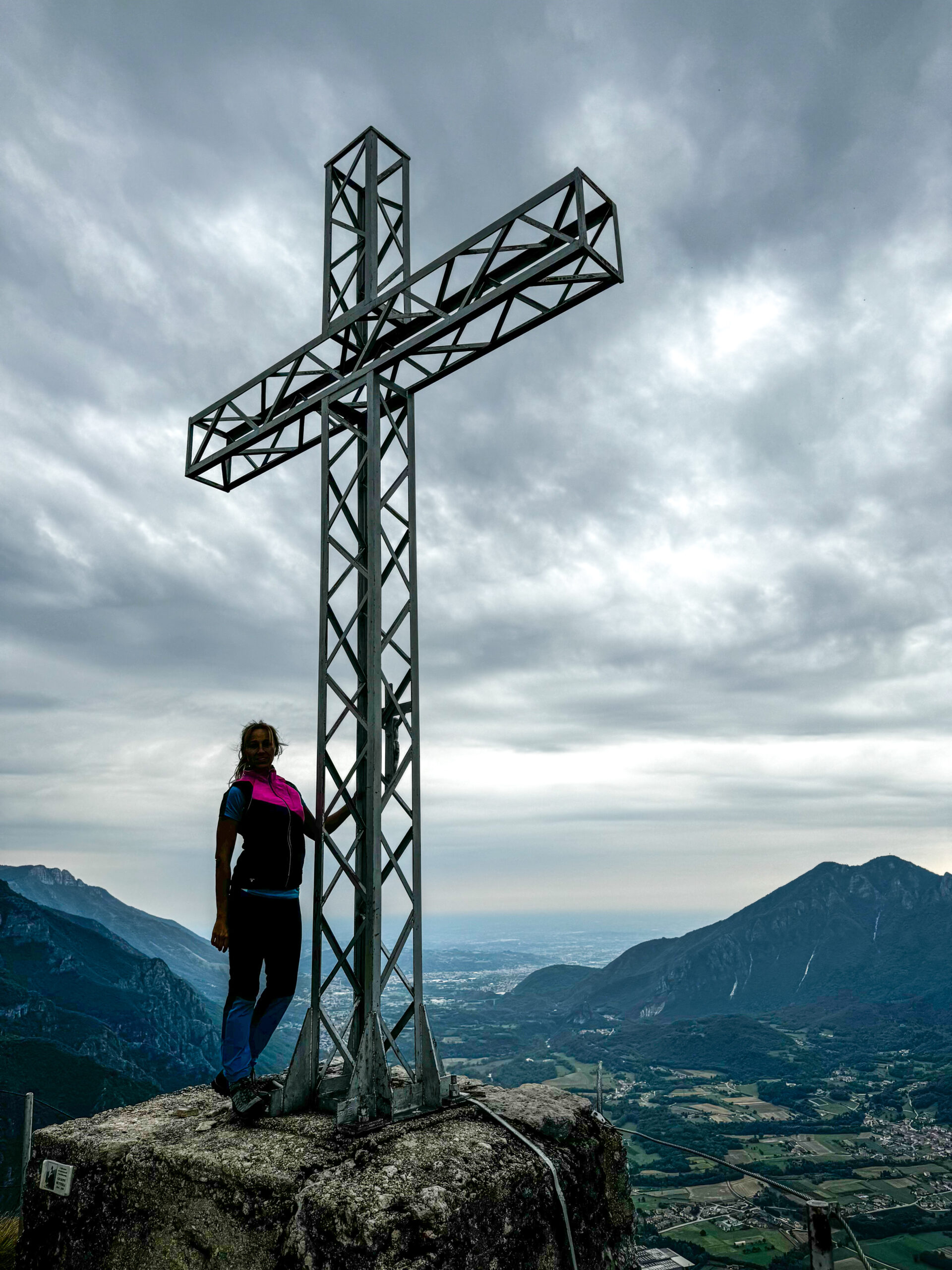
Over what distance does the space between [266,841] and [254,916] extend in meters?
0.46

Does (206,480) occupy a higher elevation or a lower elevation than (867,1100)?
higher

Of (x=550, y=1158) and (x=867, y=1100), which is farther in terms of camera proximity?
(x=867, y=1100)

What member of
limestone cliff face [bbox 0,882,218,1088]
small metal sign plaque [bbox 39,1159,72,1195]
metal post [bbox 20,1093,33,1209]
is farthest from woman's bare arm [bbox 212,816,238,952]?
limestone cliff face [bbox 0,882,218,1088]

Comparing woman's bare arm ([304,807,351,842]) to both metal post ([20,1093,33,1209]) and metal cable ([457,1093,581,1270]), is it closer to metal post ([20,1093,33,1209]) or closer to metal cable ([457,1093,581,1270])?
metal cable ([457,1093,581,1270])

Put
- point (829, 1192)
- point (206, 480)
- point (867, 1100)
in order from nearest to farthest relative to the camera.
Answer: point (206, 480) → point (829, 1192) → point (867, 1100)

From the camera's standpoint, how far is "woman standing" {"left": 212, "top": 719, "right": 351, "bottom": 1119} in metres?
4.84

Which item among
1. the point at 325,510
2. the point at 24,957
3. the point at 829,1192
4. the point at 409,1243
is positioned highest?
the point at 325,510

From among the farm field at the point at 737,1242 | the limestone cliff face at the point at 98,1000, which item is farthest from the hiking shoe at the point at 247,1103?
the limestone cliff face at the point at 98,1000

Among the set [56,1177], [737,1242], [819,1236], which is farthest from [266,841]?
[737,1242]

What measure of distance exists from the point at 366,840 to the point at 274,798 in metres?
0.69

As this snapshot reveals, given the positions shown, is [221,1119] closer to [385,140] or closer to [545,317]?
[545,317]

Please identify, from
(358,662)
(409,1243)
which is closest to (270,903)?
(358,662)

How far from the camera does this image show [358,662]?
5.42m

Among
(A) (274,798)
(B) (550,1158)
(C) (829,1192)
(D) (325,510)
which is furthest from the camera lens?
(C) (829,1192)
